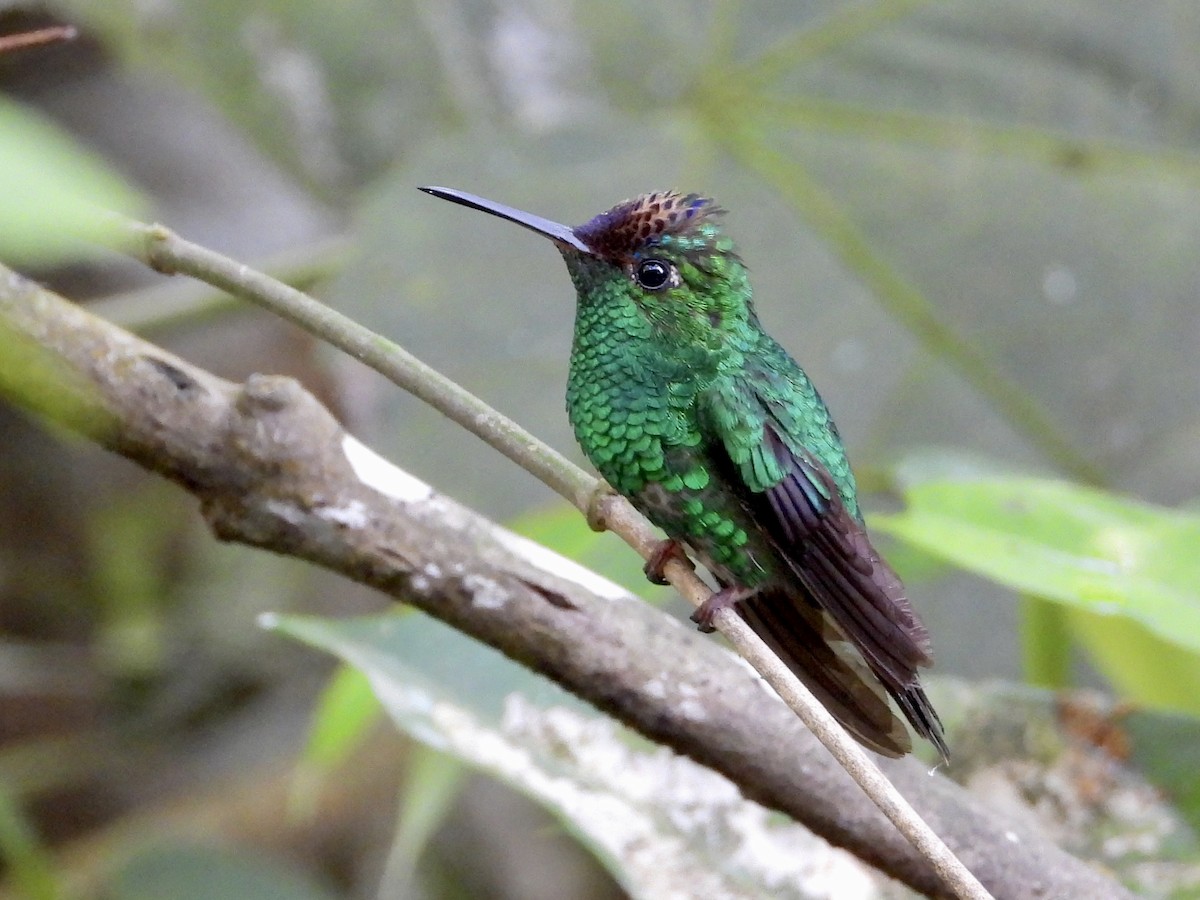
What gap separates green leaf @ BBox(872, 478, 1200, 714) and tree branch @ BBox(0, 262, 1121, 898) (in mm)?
330

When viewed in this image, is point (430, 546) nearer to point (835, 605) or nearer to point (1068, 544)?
point (835, 605)

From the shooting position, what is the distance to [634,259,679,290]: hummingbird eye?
1.30 metres

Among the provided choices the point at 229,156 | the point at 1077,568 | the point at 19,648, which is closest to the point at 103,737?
the point at 19,648

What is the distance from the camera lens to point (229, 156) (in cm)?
379

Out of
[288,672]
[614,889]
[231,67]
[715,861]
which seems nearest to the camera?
[715,861]

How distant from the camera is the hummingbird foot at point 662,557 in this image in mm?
1245

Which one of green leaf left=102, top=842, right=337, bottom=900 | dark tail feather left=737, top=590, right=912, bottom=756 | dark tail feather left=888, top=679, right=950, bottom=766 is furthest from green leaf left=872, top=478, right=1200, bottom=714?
green leaf left=102, top=842, right=337, bottom=900

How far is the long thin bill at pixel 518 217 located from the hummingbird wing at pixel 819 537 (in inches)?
8.5

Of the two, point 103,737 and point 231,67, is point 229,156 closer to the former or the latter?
point 231,67

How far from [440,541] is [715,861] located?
556mm

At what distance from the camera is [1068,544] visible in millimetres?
1626

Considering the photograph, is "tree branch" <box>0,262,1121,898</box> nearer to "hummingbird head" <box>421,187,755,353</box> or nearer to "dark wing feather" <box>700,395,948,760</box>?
"dark wing feather" <box>700,395,948,760</box>

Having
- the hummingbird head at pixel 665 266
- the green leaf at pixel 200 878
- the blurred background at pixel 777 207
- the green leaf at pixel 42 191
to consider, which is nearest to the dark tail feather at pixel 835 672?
the hummingbird head at pixel 665 266

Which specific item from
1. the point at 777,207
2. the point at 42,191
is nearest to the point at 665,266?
the point at 42,191
